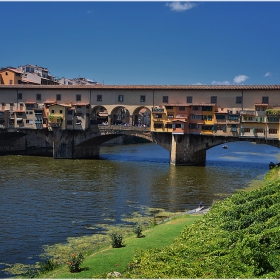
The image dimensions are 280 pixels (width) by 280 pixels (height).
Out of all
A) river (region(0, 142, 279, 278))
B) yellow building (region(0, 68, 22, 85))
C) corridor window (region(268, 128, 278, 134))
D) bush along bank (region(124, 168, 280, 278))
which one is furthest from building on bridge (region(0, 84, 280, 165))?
bush along bank (region(124, 168, 280, 278))

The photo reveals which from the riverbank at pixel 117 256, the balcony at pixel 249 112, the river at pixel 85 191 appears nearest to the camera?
the riverbank at pixel 117 256

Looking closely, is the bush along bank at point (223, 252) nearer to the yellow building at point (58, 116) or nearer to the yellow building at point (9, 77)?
the yellow building at point (58, 116)

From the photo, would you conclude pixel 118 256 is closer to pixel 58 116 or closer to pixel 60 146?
pixel 60 146

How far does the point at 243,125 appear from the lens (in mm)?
62188

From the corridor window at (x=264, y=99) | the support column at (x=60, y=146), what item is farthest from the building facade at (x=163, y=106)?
the support column at (x=60, y=146)

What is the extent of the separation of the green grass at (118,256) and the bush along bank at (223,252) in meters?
1.20

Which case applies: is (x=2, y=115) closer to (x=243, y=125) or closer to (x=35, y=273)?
(x=243, y=125)

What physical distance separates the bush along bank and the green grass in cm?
120

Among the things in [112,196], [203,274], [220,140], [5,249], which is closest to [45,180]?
[112,196]

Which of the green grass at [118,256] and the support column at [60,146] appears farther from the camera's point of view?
the support column at [60,146]

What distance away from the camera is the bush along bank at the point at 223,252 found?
14.7 m

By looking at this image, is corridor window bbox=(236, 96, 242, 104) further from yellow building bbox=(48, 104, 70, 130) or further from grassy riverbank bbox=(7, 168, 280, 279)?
grassy riverbank bbox=(7, 168, 280, 279)

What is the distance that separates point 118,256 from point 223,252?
5.54 metres

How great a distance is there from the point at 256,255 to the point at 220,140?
5041 centimetres
